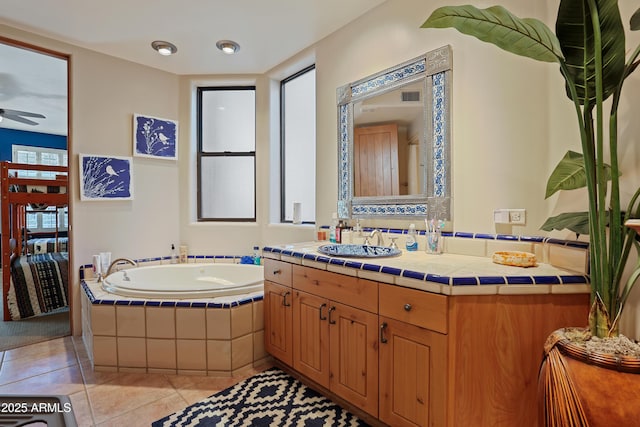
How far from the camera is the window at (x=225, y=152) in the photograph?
11.4ft

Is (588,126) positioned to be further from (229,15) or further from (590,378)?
(229,15)

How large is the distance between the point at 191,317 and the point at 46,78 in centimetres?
353

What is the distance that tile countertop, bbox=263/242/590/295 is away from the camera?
1.21 meters

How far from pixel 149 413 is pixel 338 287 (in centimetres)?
122

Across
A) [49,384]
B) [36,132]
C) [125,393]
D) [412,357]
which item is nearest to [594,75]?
[412,357]

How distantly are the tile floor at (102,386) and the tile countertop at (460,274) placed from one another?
3.70ft

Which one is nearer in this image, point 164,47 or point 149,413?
point 149,413

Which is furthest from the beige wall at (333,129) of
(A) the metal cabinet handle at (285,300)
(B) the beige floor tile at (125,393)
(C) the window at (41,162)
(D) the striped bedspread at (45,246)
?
(C) the window at (41,162)

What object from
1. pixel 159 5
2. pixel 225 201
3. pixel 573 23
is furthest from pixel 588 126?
pixel 225 201

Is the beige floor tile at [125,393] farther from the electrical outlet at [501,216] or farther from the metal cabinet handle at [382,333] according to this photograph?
the electrical outlet at [501,216]

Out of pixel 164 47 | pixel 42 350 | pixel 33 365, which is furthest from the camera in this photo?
pixel 164 47

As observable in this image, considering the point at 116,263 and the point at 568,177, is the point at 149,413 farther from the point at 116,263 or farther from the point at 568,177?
the point at 568,177

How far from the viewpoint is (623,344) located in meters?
0.99

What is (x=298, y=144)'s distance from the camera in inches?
124
